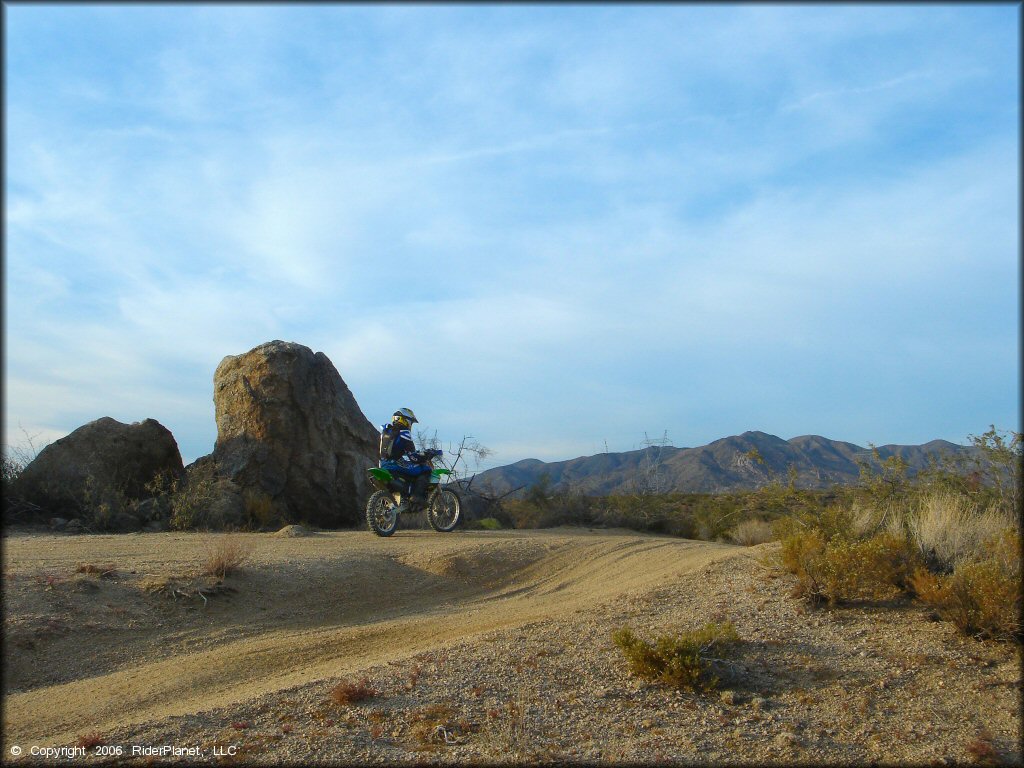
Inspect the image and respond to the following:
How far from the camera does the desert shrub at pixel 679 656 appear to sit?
6.57 metres

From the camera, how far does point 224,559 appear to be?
1025 cm

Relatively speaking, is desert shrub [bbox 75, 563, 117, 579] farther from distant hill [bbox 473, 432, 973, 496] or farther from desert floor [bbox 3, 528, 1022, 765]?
distant hill [bbox 473, 432, 973, 496]

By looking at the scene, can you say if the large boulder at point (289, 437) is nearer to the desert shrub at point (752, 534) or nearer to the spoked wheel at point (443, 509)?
the spoked wheel at point (443, 509)

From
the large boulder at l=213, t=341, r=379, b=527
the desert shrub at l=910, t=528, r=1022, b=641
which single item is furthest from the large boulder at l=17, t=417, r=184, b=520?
the desert shrub at l=910, t=528, r=1022, b=641

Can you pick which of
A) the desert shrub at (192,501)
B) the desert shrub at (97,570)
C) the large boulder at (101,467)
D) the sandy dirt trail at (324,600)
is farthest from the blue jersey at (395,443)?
the desert shrub at (97,570)

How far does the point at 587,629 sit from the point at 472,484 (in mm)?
15046

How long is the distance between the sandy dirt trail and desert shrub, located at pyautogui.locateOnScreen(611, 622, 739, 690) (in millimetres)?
1971

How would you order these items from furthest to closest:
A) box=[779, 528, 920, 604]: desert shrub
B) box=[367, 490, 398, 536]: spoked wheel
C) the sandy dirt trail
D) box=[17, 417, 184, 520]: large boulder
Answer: box=[17, 417, 184, 520]: large boulder → box=[367, 490, 398, 536]: spoked wheel → box=[779, 528, 920, 604]: desert shrub → the sandy dirt trail

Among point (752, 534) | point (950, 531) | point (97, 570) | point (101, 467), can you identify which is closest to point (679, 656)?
point (950, 531)

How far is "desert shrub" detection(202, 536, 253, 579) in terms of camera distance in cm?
1010

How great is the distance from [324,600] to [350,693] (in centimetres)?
409

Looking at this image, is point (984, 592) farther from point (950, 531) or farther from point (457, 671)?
point (457, 671)

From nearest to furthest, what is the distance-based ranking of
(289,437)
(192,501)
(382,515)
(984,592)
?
1. (984,592)
2. (382,515)
3. (192,501)
4. (289,437)

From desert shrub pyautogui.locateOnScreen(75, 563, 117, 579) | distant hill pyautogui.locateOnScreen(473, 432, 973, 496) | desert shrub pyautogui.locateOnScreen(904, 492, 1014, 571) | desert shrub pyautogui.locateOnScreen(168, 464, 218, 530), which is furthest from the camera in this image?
desert shrub pyautogui.locateOnScreen(168, 464, 218, 530)
